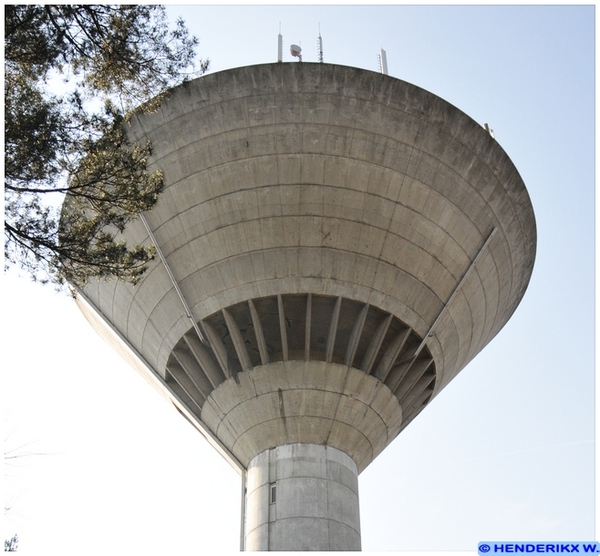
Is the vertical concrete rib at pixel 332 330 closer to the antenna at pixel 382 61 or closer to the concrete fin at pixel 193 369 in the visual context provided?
the concrete fin at pixel 193 369

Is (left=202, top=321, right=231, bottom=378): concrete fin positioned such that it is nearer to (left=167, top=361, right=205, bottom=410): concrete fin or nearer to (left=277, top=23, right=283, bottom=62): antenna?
(left=167, top=361, right=205, bottom=410): concrete fin

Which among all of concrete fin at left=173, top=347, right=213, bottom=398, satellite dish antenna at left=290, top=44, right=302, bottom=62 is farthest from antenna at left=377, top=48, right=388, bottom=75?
concrete fin at left=173, top=347, right=213, bottom=398

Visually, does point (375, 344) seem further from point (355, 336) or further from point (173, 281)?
point (173, 281)

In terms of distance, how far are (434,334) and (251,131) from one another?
189 inches

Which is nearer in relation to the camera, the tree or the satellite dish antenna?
the tree

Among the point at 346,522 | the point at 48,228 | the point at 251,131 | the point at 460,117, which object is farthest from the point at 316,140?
the point at 346,522

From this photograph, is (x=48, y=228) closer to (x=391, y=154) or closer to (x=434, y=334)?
(x=391, y=154)

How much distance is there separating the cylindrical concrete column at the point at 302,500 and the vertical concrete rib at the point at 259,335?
1.63 metres

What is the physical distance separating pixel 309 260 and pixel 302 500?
4.03 meters

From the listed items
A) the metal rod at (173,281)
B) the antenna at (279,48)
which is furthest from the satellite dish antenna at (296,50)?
the metal rod at (173,281)

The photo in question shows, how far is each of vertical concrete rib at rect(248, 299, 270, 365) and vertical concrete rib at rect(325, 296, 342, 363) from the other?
1062 millimetres

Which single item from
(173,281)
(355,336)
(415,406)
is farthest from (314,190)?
(415,406)

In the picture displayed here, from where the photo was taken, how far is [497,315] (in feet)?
46.7

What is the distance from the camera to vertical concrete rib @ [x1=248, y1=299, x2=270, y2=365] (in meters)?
11.9
